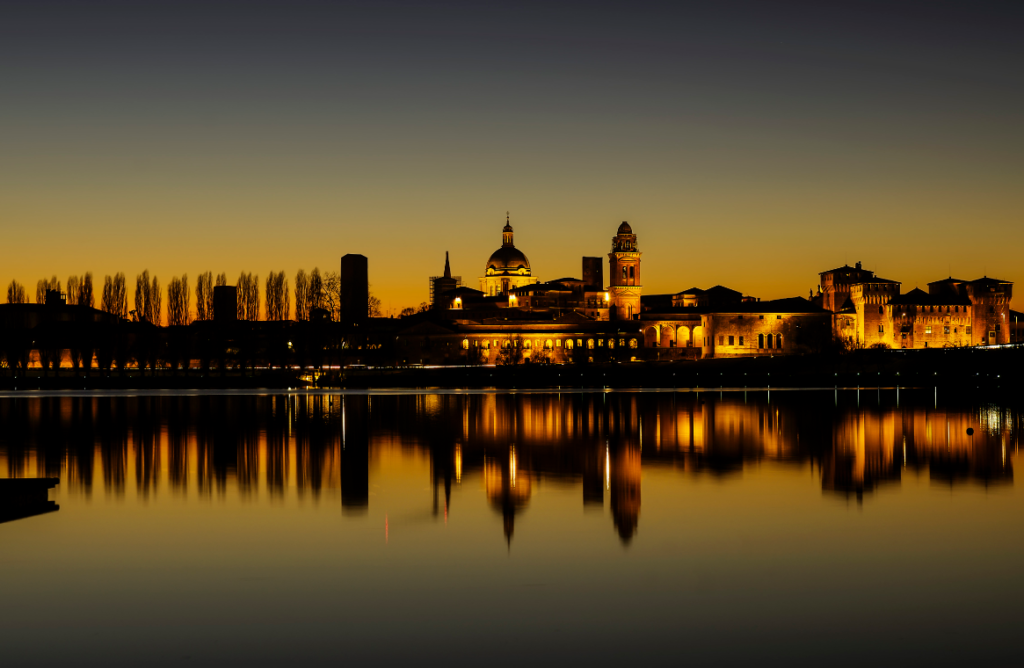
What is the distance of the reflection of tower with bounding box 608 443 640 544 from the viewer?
13445 mm

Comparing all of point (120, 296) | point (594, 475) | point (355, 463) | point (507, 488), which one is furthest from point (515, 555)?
point (120, 296)

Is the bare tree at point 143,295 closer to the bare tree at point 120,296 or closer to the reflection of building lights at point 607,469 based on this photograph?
the bare tree at point 120,296

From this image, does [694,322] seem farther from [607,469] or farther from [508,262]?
[607,469]

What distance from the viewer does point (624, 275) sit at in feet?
438

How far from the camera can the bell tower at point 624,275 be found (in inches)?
5217

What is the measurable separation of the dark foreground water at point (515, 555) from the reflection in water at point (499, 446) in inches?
5.9

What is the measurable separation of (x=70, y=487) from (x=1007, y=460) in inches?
657

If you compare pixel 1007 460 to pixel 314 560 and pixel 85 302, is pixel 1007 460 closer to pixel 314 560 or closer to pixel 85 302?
pixel 314 560

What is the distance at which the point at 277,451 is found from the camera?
22984mm

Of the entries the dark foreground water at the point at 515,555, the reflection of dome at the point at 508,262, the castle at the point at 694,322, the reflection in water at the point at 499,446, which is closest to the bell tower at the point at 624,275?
the castle at the point at 694,322

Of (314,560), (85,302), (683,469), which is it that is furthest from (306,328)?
(314,560)

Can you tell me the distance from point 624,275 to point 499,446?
11026 centimetres

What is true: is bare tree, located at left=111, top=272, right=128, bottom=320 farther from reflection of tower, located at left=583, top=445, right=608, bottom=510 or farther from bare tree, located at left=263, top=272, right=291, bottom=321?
reflection of tower, located at left=583, top=445, right=608, bottom=510

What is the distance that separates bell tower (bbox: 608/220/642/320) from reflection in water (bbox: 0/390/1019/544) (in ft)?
296
